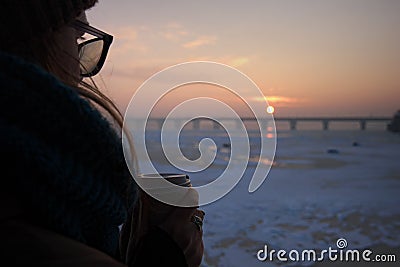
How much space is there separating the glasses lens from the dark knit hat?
0.34 meters

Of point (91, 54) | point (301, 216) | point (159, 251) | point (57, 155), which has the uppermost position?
point (91, 54)

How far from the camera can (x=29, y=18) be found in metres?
0.62

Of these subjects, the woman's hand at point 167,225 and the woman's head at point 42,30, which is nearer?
the woman's head at point 42,30

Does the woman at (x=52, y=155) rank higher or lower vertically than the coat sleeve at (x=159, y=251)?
higher

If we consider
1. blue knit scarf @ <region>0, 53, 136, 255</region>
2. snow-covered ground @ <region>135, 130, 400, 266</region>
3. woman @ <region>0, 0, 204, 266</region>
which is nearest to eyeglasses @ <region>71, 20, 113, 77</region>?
woman @ <region>0, 0, 204, 266</region>

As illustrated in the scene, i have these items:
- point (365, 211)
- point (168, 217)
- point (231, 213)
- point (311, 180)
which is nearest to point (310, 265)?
point (231, 213)

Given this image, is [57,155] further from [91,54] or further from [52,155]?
[91,54]

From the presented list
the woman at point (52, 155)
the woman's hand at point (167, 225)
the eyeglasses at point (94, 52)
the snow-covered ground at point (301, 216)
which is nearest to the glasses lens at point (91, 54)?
the eyeglasses at point (94, 52)

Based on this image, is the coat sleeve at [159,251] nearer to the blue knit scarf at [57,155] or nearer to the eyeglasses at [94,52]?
the blue knit scarf at [57,155]

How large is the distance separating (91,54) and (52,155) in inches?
22.7

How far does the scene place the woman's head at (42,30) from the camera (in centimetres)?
62

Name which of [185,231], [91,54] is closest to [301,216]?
[185,231]

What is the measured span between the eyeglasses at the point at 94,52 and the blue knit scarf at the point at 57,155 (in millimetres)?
377

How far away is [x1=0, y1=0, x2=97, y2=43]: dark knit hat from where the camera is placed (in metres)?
0.61
